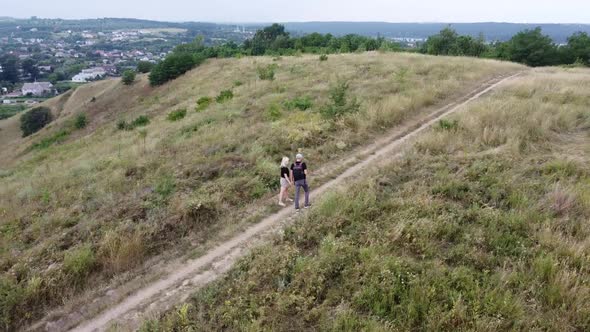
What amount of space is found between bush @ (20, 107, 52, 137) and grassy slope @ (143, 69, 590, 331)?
166ft

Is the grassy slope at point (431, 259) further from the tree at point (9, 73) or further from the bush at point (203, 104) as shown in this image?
the tree at point (9, 73)

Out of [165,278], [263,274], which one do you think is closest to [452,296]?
[263,274]

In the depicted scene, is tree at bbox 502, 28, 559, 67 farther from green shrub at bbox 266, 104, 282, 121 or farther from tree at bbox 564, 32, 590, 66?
green shrub at bbox 266, 104, 282, 121

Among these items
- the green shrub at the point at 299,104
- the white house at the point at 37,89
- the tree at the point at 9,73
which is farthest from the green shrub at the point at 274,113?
the tree at the point at 9,73

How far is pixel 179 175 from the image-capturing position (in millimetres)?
10672

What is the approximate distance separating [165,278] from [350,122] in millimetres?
8712

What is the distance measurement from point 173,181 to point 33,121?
47955 mm

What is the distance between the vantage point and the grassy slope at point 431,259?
4934 millimetres

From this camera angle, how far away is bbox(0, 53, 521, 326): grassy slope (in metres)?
7.13

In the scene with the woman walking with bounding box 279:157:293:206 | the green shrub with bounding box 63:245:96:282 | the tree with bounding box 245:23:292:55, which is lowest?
the green shrub with bounding box 63:245:96:282

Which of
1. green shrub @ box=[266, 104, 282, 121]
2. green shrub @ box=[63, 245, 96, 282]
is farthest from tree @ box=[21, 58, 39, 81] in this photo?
green shrub @ box=[63, 245, 96, 282]

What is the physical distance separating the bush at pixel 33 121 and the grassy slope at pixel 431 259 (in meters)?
50.5

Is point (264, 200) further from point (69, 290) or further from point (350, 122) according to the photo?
point (350, 122)

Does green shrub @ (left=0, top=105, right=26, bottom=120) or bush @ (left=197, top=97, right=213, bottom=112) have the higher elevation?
bush @ (left=197, top=97, right=213, bottom=112)
